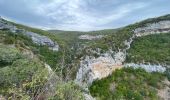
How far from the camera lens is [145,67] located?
1083 inches

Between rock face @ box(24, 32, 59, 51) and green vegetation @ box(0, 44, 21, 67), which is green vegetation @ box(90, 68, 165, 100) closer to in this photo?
green vegetation @ box(0, 44, 21, 67)

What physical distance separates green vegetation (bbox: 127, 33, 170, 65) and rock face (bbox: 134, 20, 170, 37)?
29.6 inches

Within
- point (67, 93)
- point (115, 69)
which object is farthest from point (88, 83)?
point (67, 93)

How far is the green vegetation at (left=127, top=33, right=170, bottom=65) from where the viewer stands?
1110 inches

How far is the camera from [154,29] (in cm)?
3434

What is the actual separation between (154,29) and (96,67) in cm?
1297

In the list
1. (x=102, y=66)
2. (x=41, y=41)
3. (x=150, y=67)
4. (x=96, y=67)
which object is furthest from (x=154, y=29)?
(x=41, y=41)

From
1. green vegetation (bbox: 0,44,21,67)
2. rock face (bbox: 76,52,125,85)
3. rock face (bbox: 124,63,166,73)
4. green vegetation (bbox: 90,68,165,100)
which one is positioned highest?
green vegetation (bbox: 0,44,21,67)

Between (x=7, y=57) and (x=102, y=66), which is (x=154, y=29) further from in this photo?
(x=7, y=57)

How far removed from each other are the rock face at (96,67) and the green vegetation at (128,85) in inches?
18.6

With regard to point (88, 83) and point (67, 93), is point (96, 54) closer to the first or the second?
point (88, 83)

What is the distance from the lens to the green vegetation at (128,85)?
22.5 metres

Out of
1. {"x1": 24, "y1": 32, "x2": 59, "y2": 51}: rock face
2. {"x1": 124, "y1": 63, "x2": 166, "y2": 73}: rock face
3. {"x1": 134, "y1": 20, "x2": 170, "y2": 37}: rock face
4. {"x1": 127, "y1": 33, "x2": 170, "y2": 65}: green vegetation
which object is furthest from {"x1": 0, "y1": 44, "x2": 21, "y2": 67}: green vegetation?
{"x1": 24, "y1": 32, "x2": 59, "y2": 51}: rock face

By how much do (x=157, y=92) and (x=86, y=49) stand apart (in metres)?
7.26
